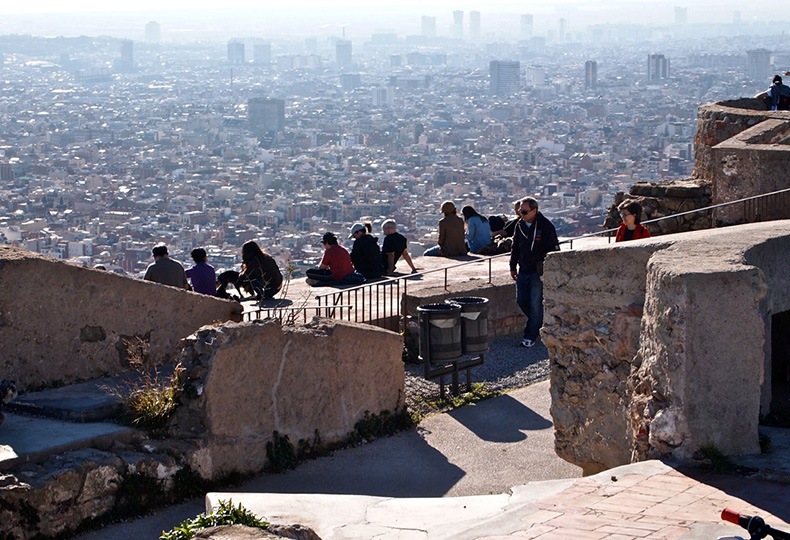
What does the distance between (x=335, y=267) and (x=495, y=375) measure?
3.50 m

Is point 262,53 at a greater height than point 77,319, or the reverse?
point 262,53

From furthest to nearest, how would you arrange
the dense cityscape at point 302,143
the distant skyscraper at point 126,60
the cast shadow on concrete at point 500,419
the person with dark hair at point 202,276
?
the distant skyscraper at point 126,60
the dense cityscape at point 302,143
the person with dark hair at point 202,276
the cast shadow on concrete at point 500,419

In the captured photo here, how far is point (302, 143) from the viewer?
94000mm

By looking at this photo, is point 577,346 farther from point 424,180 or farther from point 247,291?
point 424,180

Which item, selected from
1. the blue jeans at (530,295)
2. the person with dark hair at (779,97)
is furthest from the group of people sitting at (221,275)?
the person with dark hair at (779,97)

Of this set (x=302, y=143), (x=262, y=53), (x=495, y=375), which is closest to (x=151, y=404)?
(x=495, y=375)

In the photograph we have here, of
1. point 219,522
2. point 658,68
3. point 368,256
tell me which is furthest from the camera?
point 658,68

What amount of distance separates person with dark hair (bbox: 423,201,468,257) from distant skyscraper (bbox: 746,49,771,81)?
8826 cm

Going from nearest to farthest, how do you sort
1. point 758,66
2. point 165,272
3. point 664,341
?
point 664,341 < point 165,272 < point 758,66

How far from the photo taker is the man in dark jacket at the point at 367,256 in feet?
51.8

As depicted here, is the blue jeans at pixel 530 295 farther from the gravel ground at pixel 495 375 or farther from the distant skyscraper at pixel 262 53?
the distant skyscraper at pixel 262 53

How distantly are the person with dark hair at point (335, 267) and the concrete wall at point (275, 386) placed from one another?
4408 millimetres

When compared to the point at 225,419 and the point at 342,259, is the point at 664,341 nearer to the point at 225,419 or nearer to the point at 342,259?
the point at 225,419

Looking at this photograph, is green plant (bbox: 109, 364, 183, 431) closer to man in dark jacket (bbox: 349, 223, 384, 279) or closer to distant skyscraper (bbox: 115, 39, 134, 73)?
man in dark jacket (bbox: 349, 223, 384, 279)
